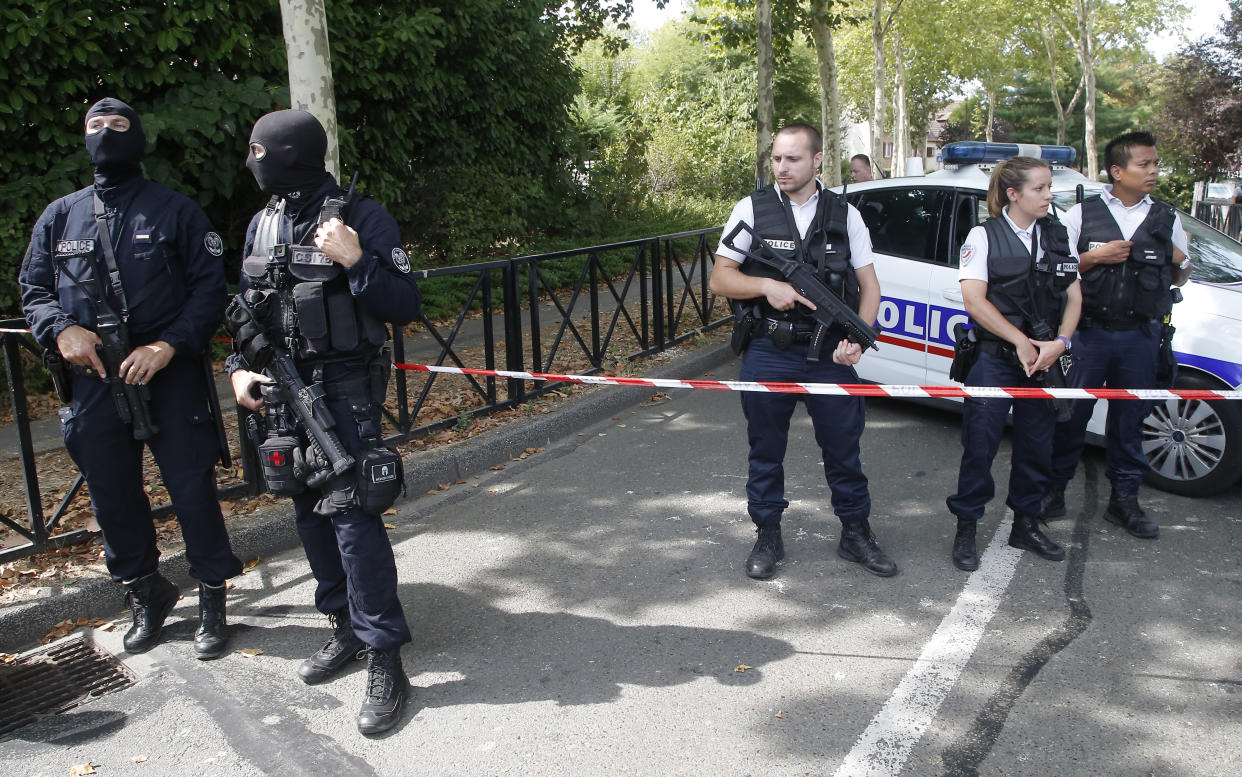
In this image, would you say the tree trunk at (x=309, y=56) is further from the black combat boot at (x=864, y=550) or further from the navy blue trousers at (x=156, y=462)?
the black combat boot at (x=864, y=550)

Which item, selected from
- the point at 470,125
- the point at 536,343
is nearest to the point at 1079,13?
the point at 470,125

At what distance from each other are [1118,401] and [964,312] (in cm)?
134

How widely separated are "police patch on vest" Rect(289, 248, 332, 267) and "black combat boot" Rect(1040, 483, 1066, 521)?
12.2ft

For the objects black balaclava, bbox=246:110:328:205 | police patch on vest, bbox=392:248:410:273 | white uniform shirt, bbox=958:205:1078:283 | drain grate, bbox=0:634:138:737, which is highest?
black balaclava, bbox=246:110:328:205

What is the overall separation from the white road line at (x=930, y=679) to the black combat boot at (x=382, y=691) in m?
1.45

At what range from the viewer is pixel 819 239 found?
3.97 m

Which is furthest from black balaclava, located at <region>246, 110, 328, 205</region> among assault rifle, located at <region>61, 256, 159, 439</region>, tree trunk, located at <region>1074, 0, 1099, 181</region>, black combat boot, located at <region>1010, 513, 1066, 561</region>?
tree trunk, located at <region>1074, 0, 1099, 181</region>

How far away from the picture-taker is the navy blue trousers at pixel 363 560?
3195 mm

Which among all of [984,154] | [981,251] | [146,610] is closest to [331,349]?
[146,610]

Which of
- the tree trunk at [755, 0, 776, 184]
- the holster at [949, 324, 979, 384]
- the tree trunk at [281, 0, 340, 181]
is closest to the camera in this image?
the holster at [949, 324, 979, 384]

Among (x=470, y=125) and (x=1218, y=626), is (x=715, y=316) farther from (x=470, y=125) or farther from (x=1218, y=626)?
(x=1218, y=626)

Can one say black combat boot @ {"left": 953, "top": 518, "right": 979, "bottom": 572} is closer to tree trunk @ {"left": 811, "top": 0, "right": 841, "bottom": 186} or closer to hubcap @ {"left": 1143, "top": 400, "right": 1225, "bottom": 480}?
hubcap @ {"left": 1143, "top": 400, "right": 1225, "bottom": 480}

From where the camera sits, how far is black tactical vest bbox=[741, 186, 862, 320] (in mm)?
3957

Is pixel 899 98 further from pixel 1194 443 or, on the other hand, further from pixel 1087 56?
pixel 1194 443
